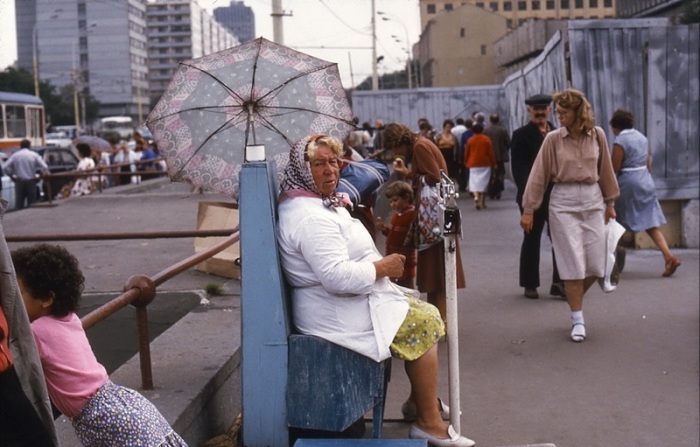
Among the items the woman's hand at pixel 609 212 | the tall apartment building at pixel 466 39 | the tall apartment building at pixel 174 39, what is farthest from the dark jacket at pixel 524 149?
the tall apartment building at pixel 174 39

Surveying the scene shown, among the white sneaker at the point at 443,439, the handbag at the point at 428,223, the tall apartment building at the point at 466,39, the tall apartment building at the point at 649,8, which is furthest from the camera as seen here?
the tall apartment building at the point at 466,39

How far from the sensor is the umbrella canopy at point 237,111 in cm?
559

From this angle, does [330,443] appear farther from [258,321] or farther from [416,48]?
[416,48]

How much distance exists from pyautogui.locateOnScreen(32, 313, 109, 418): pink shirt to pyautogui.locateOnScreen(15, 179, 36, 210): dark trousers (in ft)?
59.7

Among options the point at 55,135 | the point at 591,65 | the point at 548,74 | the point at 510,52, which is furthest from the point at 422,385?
the point at 55,135

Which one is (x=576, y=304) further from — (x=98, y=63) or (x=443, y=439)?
(x=98, y=63)

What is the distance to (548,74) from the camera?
50.3 feet

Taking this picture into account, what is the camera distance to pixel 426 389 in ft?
15.5

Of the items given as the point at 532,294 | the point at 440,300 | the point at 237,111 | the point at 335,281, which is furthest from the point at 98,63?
the point at 335,281

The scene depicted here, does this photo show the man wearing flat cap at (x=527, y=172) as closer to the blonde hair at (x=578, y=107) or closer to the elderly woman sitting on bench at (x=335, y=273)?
the blonde hair at (x=578, y=107)

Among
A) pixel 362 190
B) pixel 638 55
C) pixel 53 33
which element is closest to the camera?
pixel 362 190

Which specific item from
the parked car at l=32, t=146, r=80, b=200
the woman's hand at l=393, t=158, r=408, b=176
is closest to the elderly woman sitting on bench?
the woman's hand at l=393, t=158, r=408, b=176

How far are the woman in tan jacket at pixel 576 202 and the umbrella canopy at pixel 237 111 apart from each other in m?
2.24

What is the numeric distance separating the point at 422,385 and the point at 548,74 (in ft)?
37.5
